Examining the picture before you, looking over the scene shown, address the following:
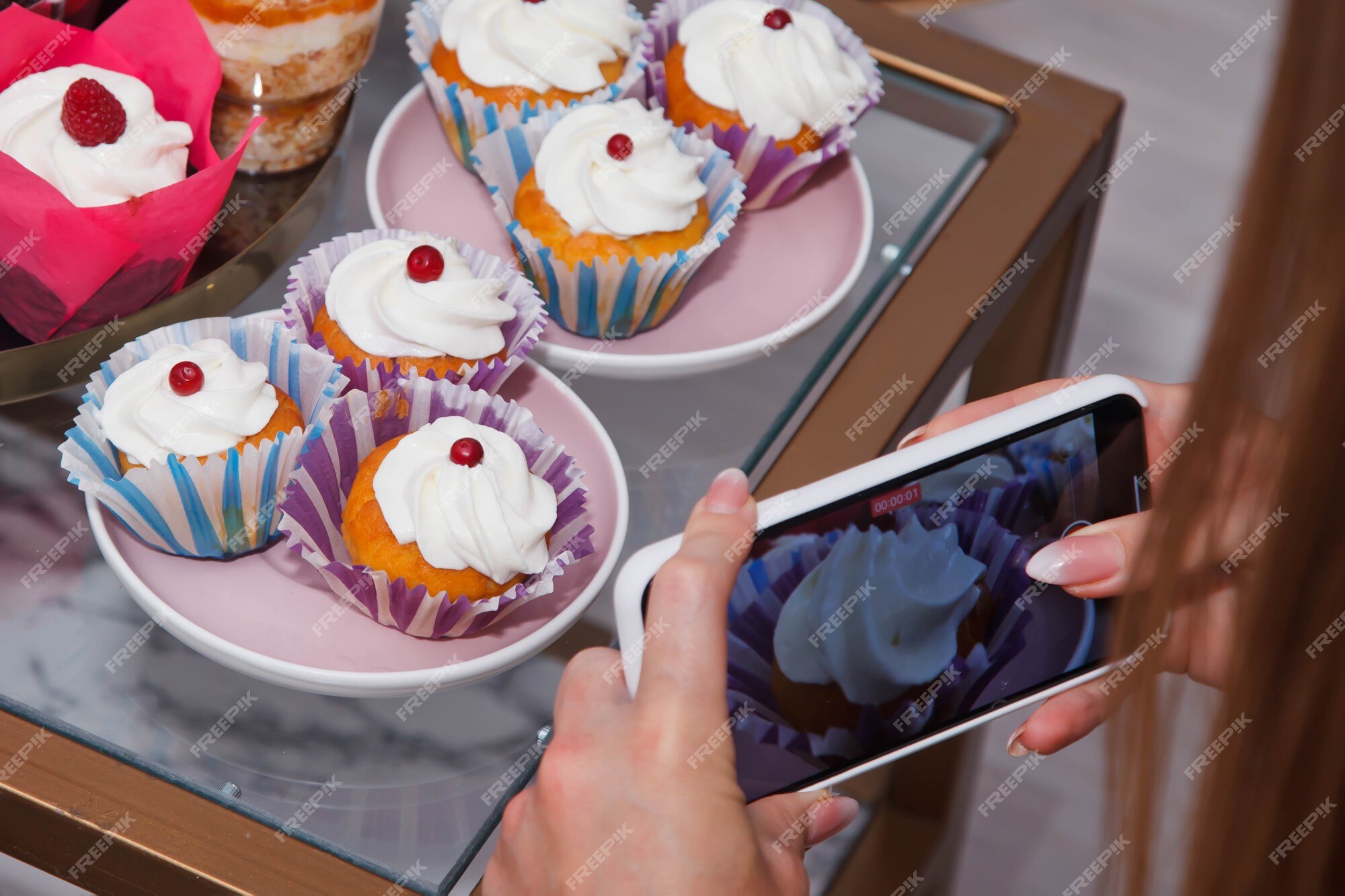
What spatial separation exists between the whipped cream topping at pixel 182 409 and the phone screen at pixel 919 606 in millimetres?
401

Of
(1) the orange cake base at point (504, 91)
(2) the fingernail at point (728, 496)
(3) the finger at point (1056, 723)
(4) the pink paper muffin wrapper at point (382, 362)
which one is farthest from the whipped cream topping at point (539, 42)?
(3) the finger at point (1056, 723)

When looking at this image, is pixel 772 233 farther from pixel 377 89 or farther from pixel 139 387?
pixel 139 387

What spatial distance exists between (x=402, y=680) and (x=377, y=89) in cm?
69

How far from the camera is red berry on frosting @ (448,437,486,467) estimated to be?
3.06 feet

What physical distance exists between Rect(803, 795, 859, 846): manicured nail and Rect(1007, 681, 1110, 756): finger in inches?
6.8

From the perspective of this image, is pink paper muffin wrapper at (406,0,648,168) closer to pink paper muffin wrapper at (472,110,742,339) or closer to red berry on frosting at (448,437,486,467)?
pink paper muffin wrapper at (472,110,742,339)

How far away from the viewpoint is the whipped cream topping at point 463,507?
92 centimetres

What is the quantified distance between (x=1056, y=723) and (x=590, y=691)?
0.42 meters

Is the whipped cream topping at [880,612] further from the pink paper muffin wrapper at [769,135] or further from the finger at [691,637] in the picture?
the pink paper muffin wrapper at [769,135]

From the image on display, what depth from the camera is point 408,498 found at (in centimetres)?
94

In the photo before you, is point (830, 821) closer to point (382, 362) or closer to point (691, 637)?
point (691, 637)

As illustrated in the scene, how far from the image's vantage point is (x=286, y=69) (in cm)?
112

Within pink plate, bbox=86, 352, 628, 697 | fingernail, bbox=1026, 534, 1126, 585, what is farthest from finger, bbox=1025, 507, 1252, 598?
pink plate, bbox=86, 352, 628, 697

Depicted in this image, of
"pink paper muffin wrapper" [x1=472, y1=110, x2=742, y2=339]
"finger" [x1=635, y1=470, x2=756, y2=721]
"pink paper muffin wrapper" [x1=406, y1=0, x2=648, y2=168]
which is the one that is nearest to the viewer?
"finger" [x1=635, y1=470, x2=756, y2=721]
